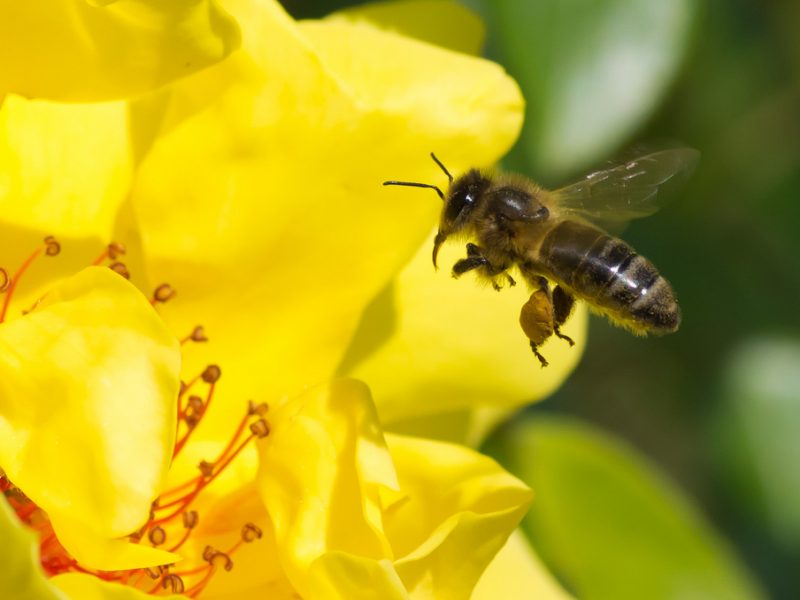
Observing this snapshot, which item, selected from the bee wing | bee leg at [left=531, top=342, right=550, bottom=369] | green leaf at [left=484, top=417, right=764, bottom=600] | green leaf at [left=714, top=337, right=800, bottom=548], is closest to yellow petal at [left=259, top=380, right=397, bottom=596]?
bee leg at [left=531, top=342, right=550, bottom=369]

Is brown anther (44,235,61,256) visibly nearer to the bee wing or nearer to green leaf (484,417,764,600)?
the bee wing

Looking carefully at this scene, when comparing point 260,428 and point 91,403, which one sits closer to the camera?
point 91,403

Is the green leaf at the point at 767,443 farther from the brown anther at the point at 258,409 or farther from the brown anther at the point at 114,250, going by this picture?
the brown anther at the point at 114,250

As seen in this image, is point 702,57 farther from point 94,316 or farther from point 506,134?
point 94,316

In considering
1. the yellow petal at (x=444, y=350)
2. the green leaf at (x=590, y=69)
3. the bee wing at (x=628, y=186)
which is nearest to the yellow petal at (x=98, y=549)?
the yellow petal at (x=444, y=350)

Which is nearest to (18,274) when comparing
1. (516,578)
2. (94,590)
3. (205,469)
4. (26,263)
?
(26,263)

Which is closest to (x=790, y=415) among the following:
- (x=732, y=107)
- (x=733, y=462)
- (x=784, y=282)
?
(x=733, y=462)

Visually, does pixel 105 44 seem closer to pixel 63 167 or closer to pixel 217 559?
pixel 63 167
